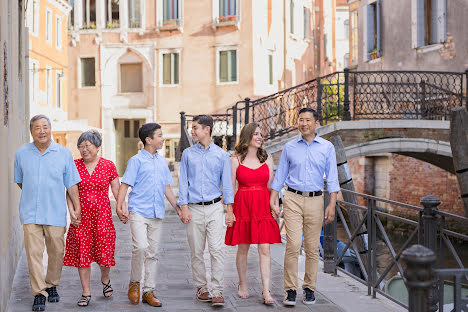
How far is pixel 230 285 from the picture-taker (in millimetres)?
7242

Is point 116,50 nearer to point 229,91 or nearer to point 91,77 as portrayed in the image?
point 91,77

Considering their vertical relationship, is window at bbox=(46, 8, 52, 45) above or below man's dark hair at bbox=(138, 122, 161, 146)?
above

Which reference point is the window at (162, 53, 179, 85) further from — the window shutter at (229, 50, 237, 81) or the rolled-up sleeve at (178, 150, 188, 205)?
the rolled-up sleeve at (178, 150, 188, 205)

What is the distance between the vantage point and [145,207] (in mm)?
6289

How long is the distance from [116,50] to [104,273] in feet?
84.2

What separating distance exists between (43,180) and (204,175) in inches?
50.6

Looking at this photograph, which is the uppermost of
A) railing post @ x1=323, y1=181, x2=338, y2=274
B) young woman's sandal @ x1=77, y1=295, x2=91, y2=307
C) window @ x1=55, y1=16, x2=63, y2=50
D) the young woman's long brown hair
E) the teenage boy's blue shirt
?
window @ x1=55, y1=16, x2=63, y2=50

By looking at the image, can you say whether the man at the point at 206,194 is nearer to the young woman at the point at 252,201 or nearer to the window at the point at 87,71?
the young woman at the point at 252,201

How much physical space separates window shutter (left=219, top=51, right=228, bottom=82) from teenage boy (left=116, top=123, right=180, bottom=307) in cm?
2367

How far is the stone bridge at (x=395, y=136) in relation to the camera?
15.5 meters

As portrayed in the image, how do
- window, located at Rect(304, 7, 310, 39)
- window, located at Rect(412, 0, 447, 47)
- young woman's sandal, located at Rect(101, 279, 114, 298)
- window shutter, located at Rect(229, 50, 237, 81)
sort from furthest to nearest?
window, located at Rect(304, 7, 310, 39)
window shutter, located at Rect(229, 50, 237, 81)
window, located at Rect(412, 0, 447, 47)
young woman's sandal, located at Rect(101, 279, 114, 298)

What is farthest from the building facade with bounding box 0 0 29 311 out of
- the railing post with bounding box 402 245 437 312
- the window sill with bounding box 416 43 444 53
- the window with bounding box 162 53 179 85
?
the window with bounding box 162 53 179 85

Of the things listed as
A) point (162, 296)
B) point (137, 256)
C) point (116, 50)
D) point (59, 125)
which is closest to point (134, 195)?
point (137, 256)

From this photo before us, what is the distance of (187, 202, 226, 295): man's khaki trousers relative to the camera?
20.5 feet
